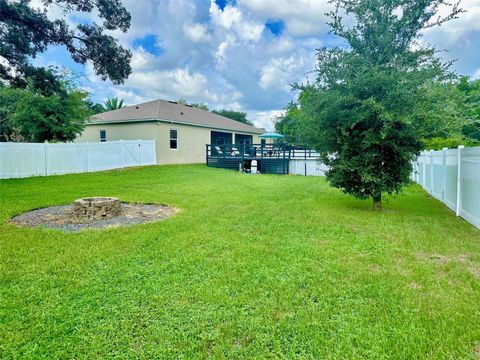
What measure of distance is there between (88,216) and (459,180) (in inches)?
319

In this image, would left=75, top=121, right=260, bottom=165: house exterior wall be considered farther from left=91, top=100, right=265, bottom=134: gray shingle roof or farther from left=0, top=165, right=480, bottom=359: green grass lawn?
left=0, top=165, right=480, bottom=359: green grass lawn

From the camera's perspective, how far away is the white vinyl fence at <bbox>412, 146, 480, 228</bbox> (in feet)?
20.1

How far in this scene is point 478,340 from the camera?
263cm

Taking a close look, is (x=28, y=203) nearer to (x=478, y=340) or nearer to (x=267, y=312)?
(x=267, y=312)

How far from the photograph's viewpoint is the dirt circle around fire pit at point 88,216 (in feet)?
21.4

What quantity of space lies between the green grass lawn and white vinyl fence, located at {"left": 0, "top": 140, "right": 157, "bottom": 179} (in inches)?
342

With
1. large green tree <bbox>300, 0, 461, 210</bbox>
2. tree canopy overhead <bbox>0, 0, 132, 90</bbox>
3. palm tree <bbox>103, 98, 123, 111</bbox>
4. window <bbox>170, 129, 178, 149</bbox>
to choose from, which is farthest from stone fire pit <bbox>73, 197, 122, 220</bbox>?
palm tree <bbox>103, 98, 123, 111</bbox>

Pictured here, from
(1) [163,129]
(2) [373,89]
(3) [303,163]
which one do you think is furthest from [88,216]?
(3) [303,163]

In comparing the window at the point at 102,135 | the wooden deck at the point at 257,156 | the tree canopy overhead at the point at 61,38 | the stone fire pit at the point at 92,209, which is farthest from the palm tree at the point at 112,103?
the stone fire pit at the point at 92,209

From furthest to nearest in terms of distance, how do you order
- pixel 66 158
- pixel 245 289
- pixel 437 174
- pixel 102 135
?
pixel 102 135, pixel 66 158, pixel 437 174, pixel 245 289

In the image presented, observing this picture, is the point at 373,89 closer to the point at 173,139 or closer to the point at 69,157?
the point at 69,157

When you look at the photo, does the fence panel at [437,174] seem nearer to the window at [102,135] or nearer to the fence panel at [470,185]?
the fence panel at [470,185]

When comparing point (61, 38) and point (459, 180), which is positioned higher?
point (61, 38)

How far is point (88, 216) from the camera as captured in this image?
6.98 m
